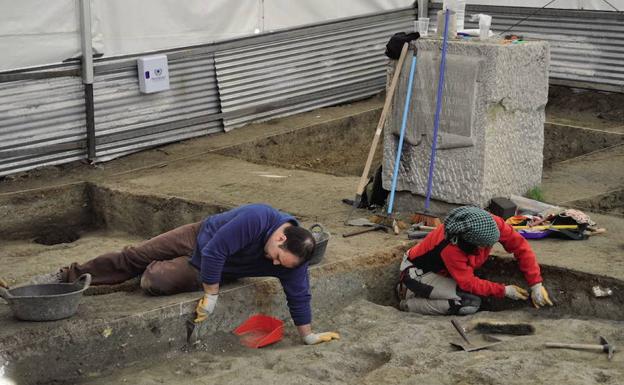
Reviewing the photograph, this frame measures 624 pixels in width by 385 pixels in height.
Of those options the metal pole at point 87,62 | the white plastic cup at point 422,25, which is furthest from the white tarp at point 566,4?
the metal pole at point 87,62

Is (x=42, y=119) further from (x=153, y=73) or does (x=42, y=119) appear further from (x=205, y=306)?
(x=205, y=306)

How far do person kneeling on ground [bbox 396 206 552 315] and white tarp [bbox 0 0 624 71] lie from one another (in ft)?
14.6

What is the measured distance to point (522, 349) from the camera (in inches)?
246

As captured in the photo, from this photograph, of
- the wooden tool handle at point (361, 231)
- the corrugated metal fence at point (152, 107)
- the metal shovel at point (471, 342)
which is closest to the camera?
the metal shovel at point (471, 342)

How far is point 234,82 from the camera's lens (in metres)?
11.6

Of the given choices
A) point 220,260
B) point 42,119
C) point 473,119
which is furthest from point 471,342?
point 42,119

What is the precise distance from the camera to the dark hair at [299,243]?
5.93m

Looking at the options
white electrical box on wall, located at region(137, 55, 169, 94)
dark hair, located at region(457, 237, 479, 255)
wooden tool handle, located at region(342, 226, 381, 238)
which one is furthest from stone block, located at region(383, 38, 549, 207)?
white electrical box on wall, located at region(137, 55, 169, 94)

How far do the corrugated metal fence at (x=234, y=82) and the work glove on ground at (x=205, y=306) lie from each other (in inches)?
160

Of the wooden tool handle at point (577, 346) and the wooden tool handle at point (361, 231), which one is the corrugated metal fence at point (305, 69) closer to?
the wooden tool handle at point (361, 231)

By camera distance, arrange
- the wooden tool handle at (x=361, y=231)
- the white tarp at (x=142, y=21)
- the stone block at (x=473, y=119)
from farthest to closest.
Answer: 1. the white tarp at (x=142, y=21)
2. the stone block at (x=473, y=119)
3. the wooden tool handle at (x=361, y=231)

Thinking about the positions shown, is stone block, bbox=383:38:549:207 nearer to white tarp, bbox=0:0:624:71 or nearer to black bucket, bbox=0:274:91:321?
white tarp, bbox=0:0:624:71

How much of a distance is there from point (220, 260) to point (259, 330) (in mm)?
830

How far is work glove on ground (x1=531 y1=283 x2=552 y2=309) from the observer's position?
6.96m
